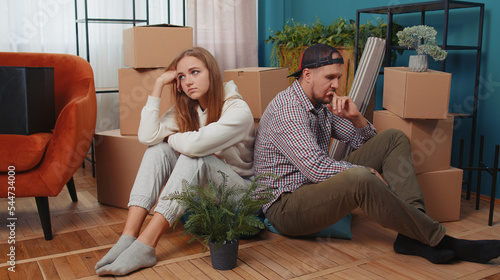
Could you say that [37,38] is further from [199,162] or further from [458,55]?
[458,55]

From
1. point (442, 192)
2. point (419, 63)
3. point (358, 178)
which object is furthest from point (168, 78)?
point (442, 192)

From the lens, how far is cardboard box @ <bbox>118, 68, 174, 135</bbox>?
2.40 m

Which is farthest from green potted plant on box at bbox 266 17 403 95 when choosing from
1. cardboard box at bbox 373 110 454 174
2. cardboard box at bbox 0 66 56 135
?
cardboard box at bbox 0 66 56 135

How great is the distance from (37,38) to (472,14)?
2.73 metres

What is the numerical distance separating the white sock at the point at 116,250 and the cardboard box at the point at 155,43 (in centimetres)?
95

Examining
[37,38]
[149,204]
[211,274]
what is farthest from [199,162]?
[37,38]

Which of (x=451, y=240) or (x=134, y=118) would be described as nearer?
(x=451, y=240)

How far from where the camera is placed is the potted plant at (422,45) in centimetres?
215

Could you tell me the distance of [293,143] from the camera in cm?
178

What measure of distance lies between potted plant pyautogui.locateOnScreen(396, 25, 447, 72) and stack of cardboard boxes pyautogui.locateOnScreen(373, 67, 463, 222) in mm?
50

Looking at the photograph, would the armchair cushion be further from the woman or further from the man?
the man

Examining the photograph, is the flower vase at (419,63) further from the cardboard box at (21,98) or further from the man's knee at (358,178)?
the cardboard box at (21,98)

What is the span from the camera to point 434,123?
2.16 metres

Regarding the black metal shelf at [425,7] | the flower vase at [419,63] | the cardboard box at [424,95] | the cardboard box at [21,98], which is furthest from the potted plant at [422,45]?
the cardboard box at [21,98]
